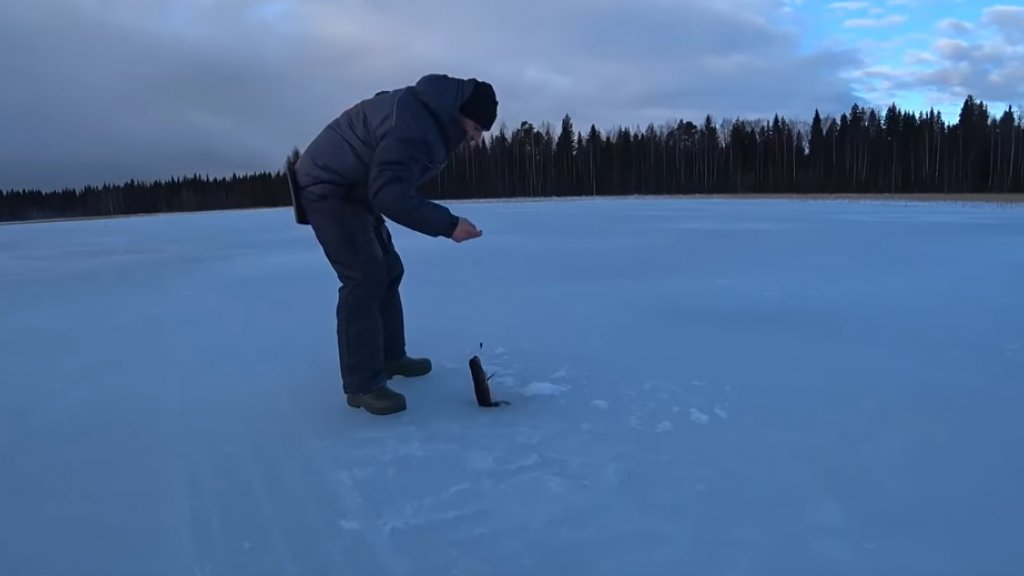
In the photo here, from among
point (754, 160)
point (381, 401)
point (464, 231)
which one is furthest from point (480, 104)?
point (754, 160)

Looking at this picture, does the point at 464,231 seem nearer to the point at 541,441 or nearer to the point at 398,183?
the point at 398,183

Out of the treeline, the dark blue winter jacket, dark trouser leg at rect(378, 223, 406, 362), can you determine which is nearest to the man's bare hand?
the dark blue winter jacket

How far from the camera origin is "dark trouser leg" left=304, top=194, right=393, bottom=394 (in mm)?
2297

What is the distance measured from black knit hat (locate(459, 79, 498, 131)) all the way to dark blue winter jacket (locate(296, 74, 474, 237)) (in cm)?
3

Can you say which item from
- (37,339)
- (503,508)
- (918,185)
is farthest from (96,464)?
(918,185)

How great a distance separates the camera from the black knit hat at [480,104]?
2.24m

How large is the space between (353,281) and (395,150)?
517mm

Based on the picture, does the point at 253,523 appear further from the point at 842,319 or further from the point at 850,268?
the point at 850,268

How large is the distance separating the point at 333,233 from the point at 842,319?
2.74m

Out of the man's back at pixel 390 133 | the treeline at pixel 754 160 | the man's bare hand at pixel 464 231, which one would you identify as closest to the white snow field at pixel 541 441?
the man's bare hand at pixel 464 231

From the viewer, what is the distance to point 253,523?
1554mm

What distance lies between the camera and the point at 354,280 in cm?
234

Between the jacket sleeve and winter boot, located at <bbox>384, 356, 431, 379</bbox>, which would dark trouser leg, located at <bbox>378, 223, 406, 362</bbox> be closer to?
winter boot, located at <bbox>384, 356, 431, 379</bbox>

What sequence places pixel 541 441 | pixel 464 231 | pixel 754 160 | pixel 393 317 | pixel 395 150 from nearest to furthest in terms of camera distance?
pixel 541 441
pixel 395 150
pixel 464 231
pixel 393 317
pixel 754 160
